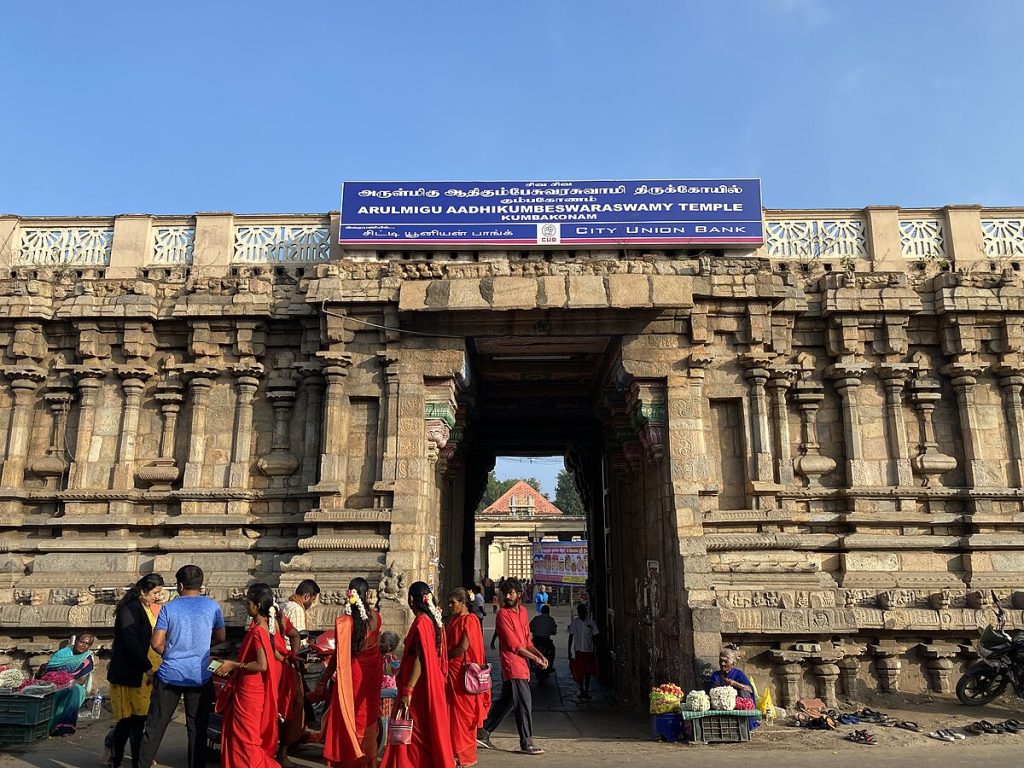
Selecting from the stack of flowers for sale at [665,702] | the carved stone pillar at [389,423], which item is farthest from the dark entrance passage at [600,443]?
the stack of flowers for sale at [665,702]

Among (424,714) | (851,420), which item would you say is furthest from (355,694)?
(851,420)

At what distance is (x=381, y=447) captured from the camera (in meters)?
11.0

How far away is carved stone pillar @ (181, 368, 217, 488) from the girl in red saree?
18.8ft

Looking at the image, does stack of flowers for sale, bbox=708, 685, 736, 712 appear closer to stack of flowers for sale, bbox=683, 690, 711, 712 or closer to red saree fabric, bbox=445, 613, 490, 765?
stack of flowers for sale, bbox=683, 690, 711, 712

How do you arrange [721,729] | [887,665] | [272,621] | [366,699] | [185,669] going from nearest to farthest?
[185,669] → [272,621] → [366,699] → [721,729] → [887,665]

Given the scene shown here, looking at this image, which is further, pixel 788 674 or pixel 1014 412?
pixel 1014 412

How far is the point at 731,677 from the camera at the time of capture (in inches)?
331

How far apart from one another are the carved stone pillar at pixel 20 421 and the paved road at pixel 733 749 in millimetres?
4600

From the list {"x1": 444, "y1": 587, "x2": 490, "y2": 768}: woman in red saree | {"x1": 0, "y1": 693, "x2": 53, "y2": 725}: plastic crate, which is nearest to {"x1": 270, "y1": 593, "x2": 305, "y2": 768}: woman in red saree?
{"x1": 444, "y1": 587, "x2": 490, "y2": 768}: woman in red saree

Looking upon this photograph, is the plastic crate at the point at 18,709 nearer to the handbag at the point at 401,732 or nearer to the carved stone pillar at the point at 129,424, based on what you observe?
the handbag at the point at 401,732

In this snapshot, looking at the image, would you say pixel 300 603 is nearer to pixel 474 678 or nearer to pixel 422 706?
pixel 474 678

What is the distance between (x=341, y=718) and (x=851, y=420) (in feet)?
28.0

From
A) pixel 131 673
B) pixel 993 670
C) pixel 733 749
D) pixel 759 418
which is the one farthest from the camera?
pixel 759 418

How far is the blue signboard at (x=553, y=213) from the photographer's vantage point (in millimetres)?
12477
